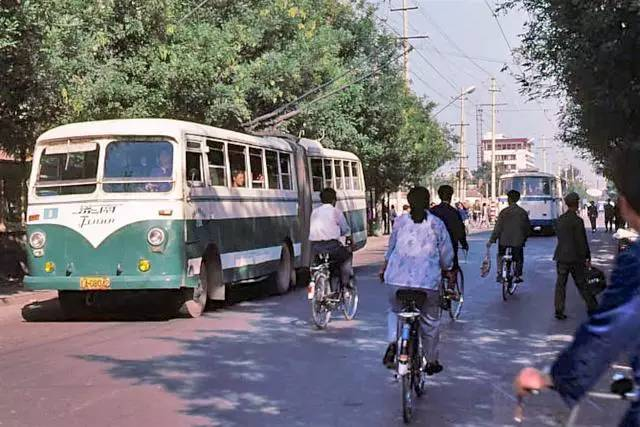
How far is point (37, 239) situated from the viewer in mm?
12875

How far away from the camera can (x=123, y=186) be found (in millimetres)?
12891

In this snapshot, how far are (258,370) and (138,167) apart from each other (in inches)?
199

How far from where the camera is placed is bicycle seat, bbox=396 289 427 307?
7.09 meters

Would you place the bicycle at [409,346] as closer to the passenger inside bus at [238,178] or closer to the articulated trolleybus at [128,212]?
the articulated trolleybus at [128,212]

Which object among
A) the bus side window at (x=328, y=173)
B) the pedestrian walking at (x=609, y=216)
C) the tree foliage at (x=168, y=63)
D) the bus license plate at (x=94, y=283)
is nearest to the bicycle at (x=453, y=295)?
the bus license plate at (x=94, y=283)

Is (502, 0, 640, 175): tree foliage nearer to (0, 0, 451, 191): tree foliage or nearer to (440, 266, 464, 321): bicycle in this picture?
(440, 266, 464, 321): bicycle

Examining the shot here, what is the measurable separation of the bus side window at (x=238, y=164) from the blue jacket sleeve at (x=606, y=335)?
41.4ft

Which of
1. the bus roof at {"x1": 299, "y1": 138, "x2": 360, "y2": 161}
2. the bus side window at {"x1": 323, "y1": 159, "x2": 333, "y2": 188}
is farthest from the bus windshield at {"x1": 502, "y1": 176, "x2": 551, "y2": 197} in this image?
the bus side window at {"x1": 323, "y1": 159, "x2": 333, "y2": 188}

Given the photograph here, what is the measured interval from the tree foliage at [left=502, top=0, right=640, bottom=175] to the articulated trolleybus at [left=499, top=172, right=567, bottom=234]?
2518 centimetres

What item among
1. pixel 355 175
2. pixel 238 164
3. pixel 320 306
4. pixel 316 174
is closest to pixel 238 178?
pixel 238 164

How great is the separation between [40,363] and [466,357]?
15.2 ft

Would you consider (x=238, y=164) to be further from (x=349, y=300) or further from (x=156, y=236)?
(x=349, y=300)

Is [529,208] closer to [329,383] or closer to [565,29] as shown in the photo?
[565,29]

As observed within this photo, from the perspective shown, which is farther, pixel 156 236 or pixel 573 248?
pixel 156 236
